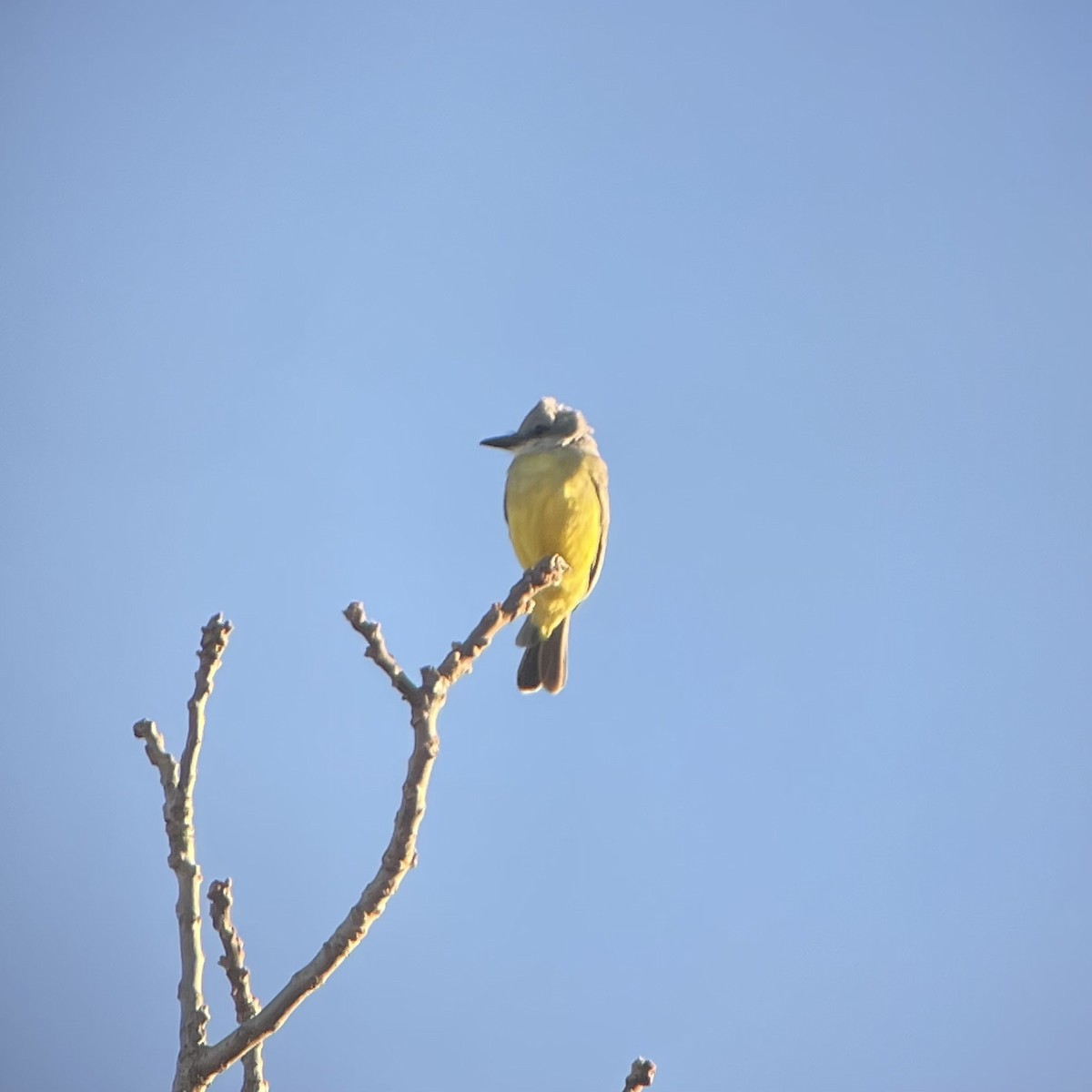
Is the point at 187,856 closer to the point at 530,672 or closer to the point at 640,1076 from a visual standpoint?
the point at 640,1076

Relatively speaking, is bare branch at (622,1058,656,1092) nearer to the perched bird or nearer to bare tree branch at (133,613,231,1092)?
bare tree branch at (133,613,231,1092)

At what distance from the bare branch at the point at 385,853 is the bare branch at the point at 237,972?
0.25 meters

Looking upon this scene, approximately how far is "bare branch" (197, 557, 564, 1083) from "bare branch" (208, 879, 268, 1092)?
249 mm

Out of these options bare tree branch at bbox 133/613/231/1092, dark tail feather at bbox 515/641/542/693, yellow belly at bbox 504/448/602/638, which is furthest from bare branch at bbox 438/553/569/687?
dark tail feather at bbox 515/641/542/693

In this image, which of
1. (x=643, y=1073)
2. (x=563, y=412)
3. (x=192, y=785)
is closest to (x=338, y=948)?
(x=192, y=785)

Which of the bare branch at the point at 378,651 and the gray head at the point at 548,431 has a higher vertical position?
the gray head at the point at 548,431

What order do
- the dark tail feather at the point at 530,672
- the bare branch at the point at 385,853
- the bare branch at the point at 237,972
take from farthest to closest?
the dark tail feather at the point at 530,672 → the bare branch at the point at 237,972 → the bare branch at the point at 385,853

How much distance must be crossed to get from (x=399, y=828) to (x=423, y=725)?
0.84 feet

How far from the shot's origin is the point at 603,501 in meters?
7.41

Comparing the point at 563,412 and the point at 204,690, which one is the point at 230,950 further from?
the point at 563,412

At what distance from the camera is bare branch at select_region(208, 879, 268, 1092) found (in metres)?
2.91

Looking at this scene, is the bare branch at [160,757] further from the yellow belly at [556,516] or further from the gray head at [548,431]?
the gray head at [548,431]

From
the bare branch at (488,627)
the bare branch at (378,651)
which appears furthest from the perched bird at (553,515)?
the bare branch at (378,651)

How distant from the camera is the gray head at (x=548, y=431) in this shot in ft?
Result: 25.1
